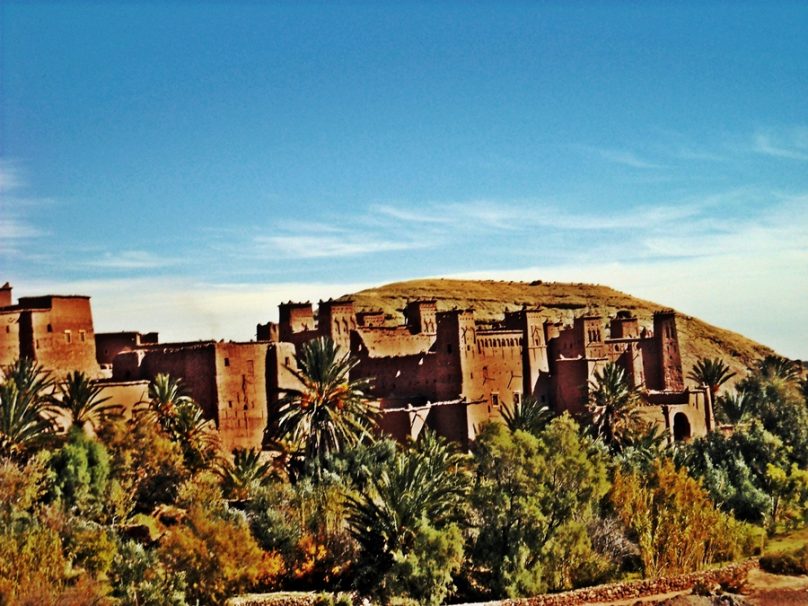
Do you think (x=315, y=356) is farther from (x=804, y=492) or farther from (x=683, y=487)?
(x=804, y=492)

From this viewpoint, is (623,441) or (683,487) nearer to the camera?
(683,487)

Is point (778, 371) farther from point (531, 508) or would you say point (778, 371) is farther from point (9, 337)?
point (9, 337)

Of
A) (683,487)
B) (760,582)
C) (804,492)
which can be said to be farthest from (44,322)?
(804,492)

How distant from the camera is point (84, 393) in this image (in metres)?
37.2

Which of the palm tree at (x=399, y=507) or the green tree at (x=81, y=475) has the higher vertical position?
the green tree at (x=81, y=475)

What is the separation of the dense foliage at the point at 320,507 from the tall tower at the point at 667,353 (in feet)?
55.4

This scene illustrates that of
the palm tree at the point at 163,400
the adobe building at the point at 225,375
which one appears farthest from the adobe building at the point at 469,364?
the palm tree at the point at 163,400

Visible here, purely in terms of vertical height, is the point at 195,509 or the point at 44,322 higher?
the point at 44,322

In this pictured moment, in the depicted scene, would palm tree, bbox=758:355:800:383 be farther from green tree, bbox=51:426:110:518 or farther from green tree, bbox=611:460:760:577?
green tree, bbox=51:426:110:518

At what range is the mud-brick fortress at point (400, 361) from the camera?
4119cm

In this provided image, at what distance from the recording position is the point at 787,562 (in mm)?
36438

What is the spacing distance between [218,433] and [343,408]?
16.5ft

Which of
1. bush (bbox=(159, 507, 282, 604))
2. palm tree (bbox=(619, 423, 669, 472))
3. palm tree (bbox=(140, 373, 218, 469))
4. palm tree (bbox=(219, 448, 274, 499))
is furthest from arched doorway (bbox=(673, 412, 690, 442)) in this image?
bush (bbox=(159, 507, 282, 604))

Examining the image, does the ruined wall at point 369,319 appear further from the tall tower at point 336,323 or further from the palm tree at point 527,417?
the palm tree at point 527,417
